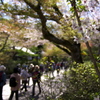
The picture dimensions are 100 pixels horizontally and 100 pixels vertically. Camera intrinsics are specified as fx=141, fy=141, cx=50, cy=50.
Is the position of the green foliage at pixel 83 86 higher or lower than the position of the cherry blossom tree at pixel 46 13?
lower

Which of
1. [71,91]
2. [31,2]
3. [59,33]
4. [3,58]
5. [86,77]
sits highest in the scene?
[31,2]

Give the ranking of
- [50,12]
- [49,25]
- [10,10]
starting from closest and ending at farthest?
[10,10], [50,12], [49,25]

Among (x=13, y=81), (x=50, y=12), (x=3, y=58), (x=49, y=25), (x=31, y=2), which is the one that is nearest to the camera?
(x=13, y=81)

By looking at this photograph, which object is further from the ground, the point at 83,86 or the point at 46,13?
the point at 46,13

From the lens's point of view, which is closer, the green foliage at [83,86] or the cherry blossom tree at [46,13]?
the green foliage at [83,86]

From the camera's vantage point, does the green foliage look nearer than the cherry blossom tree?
Yes

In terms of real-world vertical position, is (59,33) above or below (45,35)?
above

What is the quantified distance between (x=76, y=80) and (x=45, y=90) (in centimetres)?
79

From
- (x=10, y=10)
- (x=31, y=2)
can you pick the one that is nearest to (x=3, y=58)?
(x=10, y=10)

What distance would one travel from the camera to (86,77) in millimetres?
3287

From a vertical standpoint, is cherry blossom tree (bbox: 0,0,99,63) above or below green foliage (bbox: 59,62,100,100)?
above

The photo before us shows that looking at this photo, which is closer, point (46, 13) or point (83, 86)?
point (83, 86)

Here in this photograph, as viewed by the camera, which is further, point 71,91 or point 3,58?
point 3,58

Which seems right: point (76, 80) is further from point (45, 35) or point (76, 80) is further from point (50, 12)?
A: point (50, 12)
